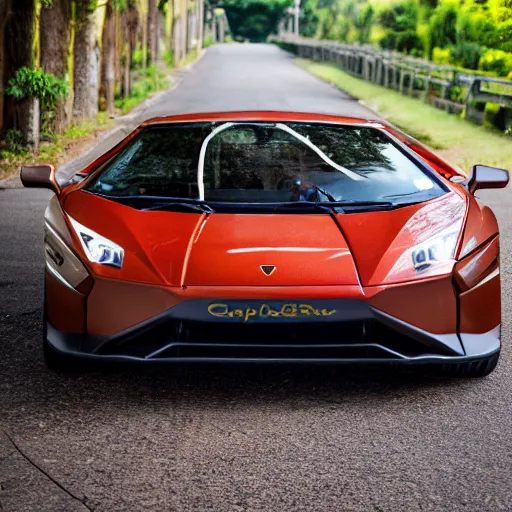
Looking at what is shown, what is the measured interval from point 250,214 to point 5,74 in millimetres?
10703

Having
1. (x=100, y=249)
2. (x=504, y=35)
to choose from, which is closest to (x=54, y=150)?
(x=504, y=35)

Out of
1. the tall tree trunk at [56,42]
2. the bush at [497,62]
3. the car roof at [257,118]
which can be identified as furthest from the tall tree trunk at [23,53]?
the bush at [497,62]

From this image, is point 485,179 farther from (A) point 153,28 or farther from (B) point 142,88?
(A) point 153,28

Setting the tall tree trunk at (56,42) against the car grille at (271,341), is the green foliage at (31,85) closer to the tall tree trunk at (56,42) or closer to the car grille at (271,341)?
the tall tree trunk at (56,42)

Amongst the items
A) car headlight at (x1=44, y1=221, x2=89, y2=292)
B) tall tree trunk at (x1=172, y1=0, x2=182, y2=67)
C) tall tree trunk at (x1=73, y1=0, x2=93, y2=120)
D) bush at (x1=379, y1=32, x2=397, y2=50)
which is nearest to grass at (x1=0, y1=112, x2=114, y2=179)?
tall tree trunk at (x1=73, y1=0, x2=93, y2=120)

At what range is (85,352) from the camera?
4457 millimetres

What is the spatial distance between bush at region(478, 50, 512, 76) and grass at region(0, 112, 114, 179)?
34.8 ft

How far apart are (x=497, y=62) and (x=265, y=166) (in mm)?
23123

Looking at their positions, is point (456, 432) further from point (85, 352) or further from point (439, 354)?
point (85, 352)

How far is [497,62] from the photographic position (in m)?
27.3

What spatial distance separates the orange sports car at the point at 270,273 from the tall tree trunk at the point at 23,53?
31.9 feet

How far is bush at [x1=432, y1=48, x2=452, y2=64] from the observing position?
112ft

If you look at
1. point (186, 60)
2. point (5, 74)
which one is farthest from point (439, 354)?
point (186, 60)

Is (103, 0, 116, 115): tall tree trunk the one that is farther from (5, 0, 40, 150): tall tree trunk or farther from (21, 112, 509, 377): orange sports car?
(21, 112, 509, 377): orange sports car
